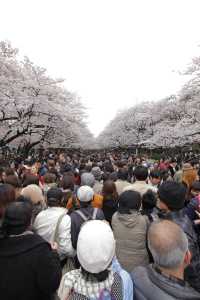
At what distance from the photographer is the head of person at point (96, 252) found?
193 centimetres

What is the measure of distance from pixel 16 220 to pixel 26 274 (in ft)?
1.30

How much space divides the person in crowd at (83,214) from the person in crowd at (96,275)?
130cm

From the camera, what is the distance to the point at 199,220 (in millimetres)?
3580

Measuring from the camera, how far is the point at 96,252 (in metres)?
1.93

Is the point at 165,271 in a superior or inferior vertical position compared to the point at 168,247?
inferior

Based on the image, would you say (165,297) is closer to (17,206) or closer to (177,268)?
(177,268)

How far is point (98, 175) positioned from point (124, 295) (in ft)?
19.6

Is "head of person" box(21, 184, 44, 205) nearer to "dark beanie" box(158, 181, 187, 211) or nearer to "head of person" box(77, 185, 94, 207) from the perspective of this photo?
"head of person" box(77, 185, 94, 207)

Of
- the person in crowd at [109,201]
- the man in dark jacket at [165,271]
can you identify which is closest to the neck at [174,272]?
the man in dark jacket at [165,271]

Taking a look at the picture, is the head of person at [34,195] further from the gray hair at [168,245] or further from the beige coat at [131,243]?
the gray hair at [168,245]

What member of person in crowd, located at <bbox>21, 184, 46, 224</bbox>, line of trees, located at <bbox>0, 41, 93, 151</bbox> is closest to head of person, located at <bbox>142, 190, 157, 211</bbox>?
person in crowd, located at <bbox>21, 184, 46, 224</bbox>

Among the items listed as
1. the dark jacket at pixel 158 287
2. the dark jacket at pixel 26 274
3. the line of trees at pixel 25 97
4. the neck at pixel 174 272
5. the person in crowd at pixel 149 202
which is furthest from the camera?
the line of trees at pixel 25 97

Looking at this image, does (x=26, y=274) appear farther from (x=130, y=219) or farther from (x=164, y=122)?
(x=164, y=122)

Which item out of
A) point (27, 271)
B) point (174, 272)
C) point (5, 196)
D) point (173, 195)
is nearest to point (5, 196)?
point (5, 196)
